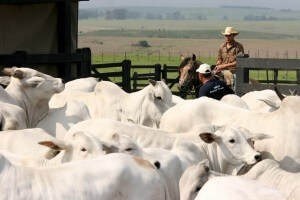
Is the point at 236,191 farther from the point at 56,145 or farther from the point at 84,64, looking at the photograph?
the point at 84,64

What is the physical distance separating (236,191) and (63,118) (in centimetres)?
601

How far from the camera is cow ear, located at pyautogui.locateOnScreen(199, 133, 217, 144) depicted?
10.0 metres

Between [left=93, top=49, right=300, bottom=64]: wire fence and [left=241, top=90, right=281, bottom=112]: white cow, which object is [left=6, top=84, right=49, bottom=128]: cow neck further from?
[left=93, top=49, right=300, bottom=64]: wire fence

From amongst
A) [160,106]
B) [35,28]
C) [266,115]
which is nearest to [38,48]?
[35,28]

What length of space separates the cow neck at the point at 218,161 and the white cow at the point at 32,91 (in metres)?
2.92

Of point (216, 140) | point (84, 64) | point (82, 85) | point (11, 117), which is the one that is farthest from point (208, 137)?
point (84, 64)

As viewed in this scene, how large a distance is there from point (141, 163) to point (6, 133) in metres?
2.84

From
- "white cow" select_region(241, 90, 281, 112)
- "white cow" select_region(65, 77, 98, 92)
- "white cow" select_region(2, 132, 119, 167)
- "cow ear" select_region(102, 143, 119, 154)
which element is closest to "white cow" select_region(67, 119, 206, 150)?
"cow ear" select_region(102, 143, 119, 154)

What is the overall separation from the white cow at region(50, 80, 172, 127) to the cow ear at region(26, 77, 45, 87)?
1.13 meters

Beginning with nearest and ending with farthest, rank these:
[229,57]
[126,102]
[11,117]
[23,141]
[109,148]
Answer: [109,148] < [23,141] < [11,117] < [126,102] < [229,57]

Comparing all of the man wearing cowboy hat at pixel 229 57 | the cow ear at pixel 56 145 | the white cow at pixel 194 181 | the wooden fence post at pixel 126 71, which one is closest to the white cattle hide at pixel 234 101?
the man wearing cowboy hat at pixel 229 57

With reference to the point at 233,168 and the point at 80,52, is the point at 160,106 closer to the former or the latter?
the point at 233,168

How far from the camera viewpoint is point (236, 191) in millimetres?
6598

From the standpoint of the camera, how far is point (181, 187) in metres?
7.99
